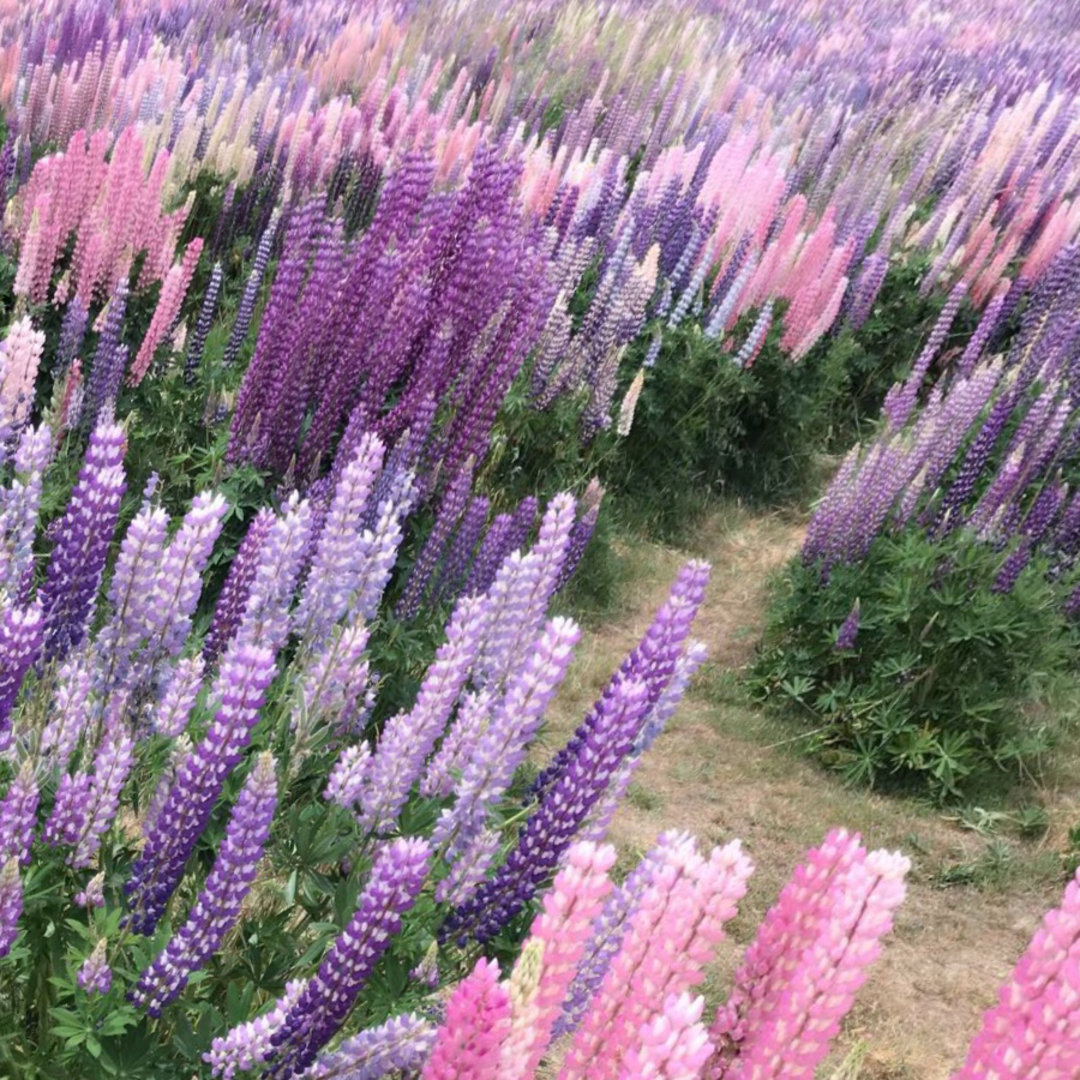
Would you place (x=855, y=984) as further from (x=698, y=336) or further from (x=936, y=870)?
(x=698, y=336)

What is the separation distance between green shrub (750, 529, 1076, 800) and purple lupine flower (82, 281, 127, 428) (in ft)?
9.42

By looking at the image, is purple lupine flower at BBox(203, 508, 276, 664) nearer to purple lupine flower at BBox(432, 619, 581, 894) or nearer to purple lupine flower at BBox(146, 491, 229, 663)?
purple lupine flower at BBox(146, 491, 229, 663)

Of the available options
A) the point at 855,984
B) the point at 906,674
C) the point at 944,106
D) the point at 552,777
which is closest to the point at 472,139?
the point at 906,674

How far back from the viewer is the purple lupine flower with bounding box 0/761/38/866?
67.7 inches

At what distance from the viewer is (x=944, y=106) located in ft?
38.3

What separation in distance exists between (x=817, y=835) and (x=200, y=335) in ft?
9.29

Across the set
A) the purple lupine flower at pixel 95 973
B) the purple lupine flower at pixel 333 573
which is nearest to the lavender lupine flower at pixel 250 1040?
the purple lupine flower at pixel 95 973

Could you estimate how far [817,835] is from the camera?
185 inches

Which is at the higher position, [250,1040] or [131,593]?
[131,593]

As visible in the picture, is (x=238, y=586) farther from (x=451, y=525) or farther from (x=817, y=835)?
(x=817, y=835)

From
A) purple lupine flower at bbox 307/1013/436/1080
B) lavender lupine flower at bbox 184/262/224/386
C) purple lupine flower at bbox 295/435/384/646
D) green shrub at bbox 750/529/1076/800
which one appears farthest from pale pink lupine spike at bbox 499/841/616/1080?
green shrub at bbox 750/529/1076/800

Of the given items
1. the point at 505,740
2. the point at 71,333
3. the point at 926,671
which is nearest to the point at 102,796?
the point at 505,740

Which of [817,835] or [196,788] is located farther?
[817,835]

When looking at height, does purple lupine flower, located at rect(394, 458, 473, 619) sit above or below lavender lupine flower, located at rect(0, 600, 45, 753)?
below
